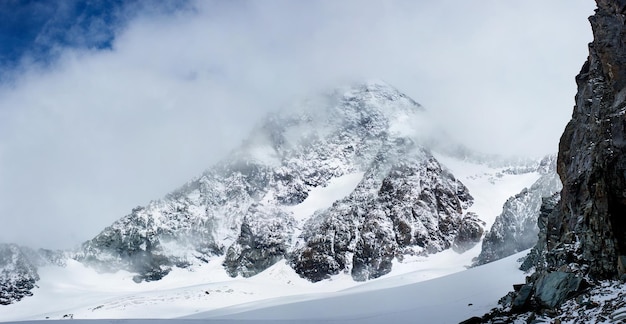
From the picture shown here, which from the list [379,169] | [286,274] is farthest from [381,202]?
[286,274]

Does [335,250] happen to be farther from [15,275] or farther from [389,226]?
[15,275]

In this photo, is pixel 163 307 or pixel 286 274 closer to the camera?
pixel 163 307

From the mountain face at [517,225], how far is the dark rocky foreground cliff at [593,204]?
93.2m

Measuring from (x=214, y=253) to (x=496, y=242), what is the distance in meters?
114

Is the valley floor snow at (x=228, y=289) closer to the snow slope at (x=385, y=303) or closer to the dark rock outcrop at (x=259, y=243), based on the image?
the snow slope at (x=385, y=303)

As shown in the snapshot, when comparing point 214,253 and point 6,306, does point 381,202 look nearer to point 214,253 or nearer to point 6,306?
point 214,253

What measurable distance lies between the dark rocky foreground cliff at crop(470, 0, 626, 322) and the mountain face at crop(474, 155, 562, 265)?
93.2m

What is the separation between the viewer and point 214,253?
655 ft

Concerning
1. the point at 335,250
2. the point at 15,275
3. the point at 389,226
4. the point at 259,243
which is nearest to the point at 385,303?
the point at 389,226

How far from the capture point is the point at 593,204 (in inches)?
1068

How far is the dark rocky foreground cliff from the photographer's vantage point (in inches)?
814

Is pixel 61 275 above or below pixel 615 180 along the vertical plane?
above

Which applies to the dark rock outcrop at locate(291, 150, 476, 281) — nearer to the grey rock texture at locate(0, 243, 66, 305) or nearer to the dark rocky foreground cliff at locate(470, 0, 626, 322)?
the grey rock texture at locate(0, 243, 66, 305)

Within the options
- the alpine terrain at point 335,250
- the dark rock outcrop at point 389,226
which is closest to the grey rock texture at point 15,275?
the alpine terrain at point 335,250
